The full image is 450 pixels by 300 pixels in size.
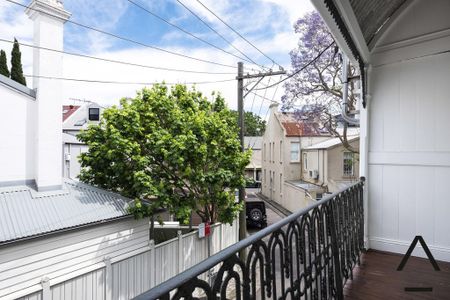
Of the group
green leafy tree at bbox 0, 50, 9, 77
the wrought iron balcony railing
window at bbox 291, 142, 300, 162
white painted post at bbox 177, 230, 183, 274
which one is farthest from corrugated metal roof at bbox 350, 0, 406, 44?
window at bbox 291, 142, 300, 162

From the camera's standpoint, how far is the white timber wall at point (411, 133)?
285 cm

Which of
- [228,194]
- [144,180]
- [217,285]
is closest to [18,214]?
[144,180]

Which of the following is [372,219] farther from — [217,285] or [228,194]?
[228,194]

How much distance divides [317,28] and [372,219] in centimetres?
595

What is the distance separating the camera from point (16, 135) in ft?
17.0

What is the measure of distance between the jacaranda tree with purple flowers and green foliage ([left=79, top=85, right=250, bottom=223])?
2.50 meters

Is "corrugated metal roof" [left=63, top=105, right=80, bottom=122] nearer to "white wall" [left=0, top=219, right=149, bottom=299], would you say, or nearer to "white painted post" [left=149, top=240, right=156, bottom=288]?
"white wall" [left=0, top=219, right=149, bottom=299]

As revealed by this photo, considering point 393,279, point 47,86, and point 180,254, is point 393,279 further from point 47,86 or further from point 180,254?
point 47,86

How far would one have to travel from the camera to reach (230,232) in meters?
8.35

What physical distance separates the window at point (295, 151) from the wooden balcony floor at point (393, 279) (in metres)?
13.9

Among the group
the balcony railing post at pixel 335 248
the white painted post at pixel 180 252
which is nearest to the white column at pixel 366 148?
the balcony railing post at pixel 335 248

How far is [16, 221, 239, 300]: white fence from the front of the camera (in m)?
4.11

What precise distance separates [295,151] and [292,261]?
51.8 feet

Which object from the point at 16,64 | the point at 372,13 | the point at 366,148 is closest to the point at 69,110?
the point at 16,64
